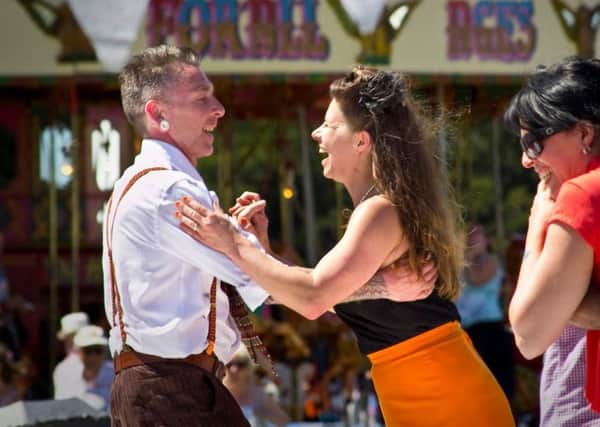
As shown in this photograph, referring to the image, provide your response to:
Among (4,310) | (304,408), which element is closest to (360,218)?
(304,408)

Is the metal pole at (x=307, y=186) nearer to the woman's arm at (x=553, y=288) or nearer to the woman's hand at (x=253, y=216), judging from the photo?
the woman's hand at (x=253, y=216)

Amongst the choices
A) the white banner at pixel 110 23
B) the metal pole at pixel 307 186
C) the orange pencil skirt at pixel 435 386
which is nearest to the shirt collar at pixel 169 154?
the orange pencil skirt at pixel 435 386

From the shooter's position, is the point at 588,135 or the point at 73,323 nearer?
the point at 588,135

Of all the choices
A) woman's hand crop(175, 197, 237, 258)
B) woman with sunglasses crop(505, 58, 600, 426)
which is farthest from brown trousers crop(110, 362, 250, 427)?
woman with sunglasses crop(505, 58, 600, 426)

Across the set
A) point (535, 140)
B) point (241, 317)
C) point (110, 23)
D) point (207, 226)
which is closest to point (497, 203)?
point (110, 23)

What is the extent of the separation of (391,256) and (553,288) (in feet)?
2.36

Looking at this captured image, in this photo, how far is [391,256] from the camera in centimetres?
339

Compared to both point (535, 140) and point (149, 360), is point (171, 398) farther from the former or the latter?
point (535, 140)

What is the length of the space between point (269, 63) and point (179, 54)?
19.5ft

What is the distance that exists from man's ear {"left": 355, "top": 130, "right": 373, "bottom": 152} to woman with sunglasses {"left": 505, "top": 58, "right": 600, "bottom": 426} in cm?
46

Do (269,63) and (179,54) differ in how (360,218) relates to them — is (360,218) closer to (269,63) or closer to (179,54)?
(179,54)

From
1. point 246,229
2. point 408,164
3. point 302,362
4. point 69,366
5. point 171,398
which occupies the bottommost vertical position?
point 302,362

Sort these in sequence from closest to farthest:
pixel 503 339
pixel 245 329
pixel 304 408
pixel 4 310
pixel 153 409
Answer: pixel 153 409 < pixel 245 329 < pixel 503 339 < pixel 304 408 < pixel 4 310

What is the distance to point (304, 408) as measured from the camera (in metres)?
10.3
